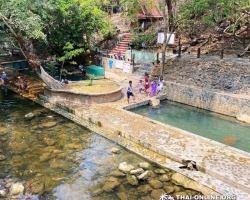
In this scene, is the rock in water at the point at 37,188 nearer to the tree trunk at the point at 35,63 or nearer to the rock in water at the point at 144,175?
the rock in water at the point at 144,175

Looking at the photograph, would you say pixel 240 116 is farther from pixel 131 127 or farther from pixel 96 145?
pixel 96 145

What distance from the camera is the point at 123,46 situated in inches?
1172

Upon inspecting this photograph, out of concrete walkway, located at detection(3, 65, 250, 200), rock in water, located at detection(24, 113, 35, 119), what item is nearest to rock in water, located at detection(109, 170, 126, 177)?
concrete walkway, located at detection(3, 65, 250, 200)

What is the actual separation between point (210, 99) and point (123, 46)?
51.1 ft

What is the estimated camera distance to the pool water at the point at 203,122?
1291 cm

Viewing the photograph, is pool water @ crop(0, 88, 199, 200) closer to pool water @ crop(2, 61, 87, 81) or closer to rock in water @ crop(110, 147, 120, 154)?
rock in water @ crop(110, 147, 120, 154)

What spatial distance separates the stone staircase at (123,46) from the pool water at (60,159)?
15.4m

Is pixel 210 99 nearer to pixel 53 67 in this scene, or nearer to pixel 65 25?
pixel 53 67

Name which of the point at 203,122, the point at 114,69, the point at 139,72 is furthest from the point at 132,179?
the point at 114,69

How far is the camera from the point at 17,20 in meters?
16.3

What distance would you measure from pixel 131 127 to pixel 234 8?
11.5 meters

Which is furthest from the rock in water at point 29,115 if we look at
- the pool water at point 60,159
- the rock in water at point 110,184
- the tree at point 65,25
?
the rock in water at point 110,184

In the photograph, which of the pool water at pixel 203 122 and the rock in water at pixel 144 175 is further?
the pool water at pixel 203 122

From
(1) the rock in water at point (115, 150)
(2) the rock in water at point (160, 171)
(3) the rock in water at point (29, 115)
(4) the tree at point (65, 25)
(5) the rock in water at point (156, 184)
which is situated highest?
(4) the tree at point (65, 25)
